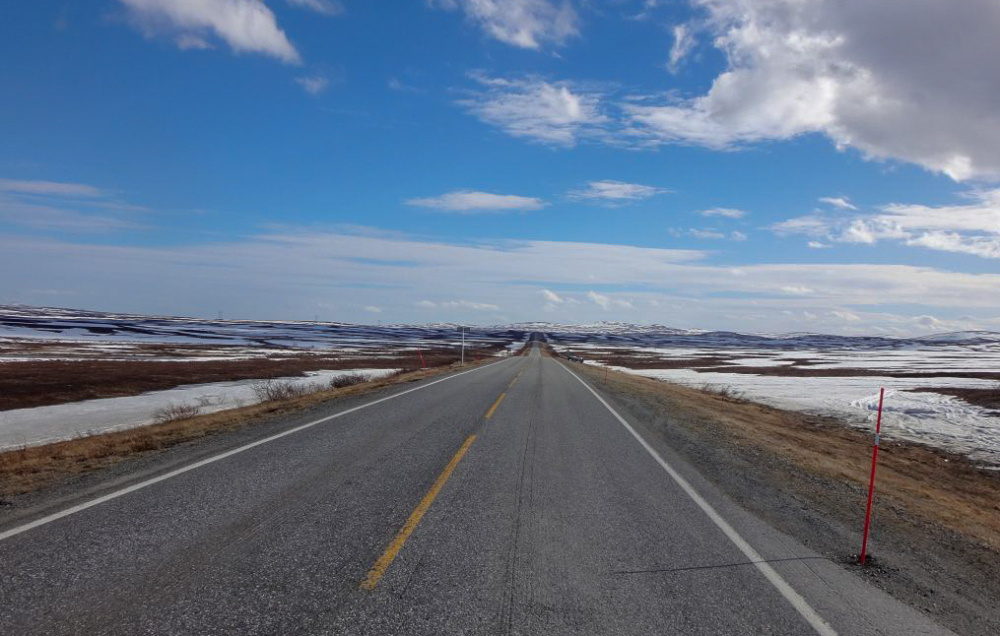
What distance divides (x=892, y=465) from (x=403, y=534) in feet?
40.9

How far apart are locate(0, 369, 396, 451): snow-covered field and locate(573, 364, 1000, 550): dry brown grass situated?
664 inches

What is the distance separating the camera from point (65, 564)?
4.84m

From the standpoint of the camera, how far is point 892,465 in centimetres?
1329

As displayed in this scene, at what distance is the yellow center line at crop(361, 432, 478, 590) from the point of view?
15.4ft

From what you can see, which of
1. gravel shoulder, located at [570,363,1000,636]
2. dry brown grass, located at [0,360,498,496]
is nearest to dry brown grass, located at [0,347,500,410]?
dry brown grass, located at [0,360,498,496]

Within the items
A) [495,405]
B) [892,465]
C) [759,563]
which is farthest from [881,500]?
[495,405]

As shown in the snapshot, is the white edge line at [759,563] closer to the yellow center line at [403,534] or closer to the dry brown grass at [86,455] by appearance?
the yellow center line at [403,534]

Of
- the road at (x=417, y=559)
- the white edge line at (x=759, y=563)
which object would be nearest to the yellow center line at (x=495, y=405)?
the road at (x=417, y=559)

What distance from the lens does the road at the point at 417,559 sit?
415cm

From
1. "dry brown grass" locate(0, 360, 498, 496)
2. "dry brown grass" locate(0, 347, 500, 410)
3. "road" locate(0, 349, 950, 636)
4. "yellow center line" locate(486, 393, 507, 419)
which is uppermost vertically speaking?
"road" locate(0, 349, 950, 636)

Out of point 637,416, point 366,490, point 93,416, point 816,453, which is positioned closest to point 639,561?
point 366,490

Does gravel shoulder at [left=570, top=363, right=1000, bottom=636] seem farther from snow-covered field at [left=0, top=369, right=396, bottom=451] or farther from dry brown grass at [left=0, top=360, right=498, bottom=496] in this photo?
snow-covered field at [left=0, top=369, right=396, bottom=451]

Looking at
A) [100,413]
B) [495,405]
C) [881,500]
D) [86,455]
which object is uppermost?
[881,500]

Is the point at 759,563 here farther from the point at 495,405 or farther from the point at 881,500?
the point at 495,405
